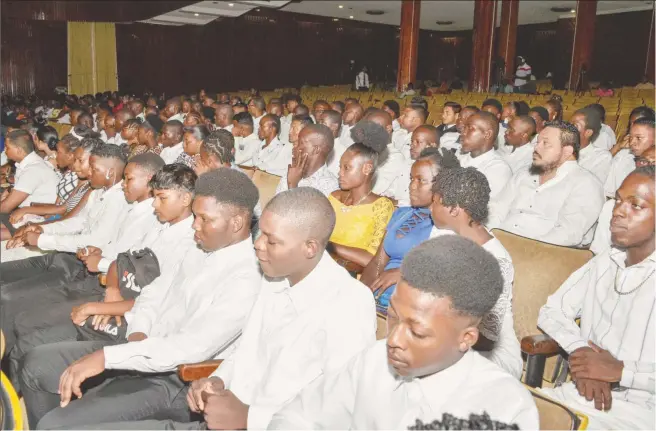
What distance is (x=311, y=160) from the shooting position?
3.68 m

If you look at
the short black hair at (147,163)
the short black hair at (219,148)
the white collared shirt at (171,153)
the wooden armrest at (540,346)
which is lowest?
the wooden armrest at (540,346)

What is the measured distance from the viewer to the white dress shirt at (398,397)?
4.05ft

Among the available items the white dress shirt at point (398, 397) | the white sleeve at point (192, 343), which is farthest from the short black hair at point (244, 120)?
the white dress shirt at point (398, 397)

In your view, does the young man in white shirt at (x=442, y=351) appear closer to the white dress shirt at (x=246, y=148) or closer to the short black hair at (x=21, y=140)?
the short black hair at (x=21, y=140)

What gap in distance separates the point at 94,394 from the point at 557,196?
272 centimetres

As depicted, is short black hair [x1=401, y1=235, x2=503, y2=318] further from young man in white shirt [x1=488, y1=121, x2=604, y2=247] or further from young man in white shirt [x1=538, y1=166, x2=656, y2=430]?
young man in white shirt [x1=488, y1=121, x2=604, y2=247]

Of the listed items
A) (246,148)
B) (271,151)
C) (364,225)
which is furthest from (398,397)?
(246,148)

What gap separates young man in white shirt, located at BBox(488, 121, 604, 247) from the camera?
10.8 ft

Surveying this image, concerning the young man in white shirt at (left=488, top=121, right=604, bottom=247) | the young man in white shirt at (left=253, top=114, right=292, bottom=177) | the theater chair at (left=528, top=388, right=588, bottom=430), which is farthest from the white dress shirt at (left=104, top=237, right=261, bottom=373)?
the young man in white shirt at (left=253, top=114, right=292, bottom=177)

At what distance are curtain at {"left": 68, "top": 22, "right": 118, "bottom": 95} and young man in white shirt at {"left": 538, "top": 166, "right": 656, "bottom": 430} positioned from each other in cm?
1722

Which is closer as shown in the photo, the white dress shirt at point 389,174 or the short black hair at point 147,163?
the short black hair at point 147,163

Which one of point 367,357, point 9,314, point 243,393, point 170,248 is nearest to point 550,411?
point 367,357

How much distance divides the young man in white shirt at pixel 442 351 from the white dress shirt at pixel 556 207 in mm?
1919

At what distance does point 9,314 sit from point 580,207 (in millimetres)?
3115
